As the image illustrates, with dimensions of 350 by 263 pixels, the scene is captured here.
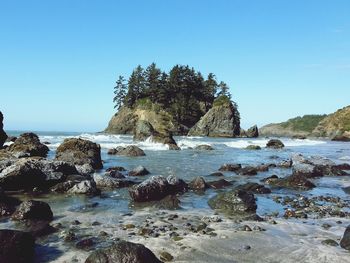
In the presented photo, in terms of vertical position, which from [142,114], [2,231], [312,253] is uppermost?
[142,114]

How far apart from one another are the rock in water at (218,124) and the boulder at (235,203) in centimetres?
8593

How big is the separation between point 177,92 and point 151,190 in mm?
99934

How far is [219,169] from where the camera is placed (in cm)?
2541

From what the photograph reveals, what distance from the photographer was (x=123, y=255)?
745 cm

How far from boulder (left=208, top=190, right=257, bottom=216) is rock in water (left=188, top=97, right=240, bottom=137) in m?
85.9

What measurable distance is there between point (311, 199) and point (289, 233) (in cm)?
556

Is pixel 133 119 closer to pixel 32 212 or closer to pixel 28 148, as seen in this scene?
pixel 28 148

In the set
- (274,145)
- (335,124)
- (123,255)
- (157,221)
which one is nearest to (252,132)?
(335,124)

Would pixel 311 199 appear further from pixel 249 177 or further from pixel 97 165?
pixel 97 165

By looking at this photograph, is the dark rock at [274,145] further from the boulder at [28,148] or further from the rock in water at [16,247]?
the rock in water at [16,247]

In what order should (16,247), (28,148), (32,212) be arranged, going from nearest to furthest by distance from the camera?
(16,247)
(32,212)
(28,148)

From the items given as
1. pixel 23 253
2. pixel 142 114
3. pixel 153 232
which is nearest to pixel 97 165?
pixel 153 232

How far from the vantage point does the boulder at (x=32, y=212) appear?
11.1 meters

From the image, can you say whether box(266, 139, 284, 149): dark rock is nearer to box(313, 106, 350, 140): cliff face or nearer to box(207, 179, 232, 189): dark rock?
box(207, 179, 232, 189): dark rock
